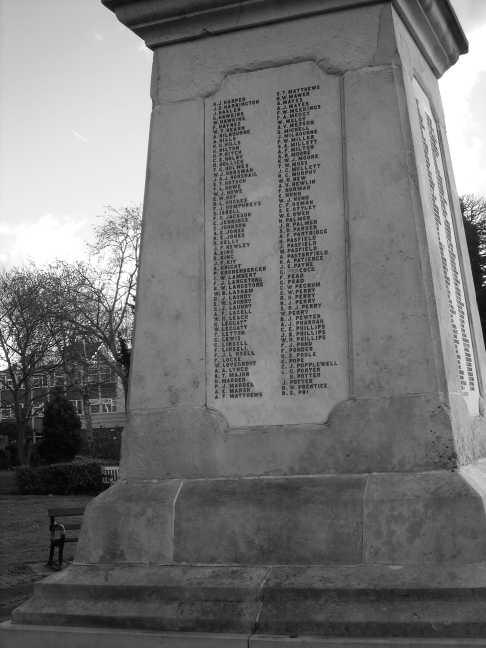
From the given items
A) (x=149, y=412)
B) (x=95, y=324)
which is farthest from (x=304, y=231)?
(x=95, y=324)

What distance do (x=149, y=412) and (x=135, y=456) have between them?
1.06ft

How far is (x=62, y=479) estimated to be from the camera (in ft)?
98.4

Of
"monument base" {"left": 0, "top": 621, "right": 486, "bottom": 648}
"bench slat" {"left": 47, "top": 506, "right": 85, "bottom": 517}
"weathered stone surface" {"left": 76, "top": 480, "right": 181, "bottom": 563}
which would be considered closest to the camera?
"monument base" {"left": 0, "top": 621, "right": 486, "bottom": 648}

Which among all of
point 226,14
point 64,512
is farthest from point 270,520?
point 64,512

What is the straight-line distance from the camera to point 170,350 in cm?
622

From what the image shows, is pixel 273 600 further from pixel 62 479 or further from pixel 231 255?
pixel 62 479

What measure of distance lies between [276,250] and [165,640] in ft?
8.71

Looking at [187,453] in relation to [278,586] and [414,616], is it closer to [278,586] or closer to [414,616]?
[278,586]

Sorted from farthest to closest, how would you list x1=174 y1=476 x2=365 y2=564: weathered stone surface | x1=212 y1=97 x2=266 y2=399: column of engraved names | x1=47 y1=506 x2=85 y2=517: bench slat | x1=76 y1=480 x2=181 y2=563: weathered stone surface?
x1=47 y1=506 x2=85 y2=517: bench slat
x1=212 y1=97 x2=266 y2=399: column of engraved names
x1=76 y1=480 x2=181 y2=563: weathered stone surface
x1=174 y1=476 x2=365 y2=564: weathered stone surface

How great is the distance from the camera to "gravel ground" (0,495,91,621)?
10.9 m

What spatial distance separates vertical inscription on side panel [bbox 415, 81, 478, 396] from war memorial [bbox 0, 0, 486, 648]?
0.15 ft

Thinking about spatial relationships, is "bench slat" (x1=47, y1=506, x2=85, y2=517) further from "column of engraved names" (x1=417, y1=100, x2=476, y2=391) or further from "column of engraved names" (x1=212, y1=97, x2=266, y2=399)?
"column of engraved names" (x1=417, y1=100, x2=476, y2=391)

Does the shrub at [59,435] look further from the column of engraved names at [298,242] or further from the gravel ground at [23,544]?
the column of engraved names at [298,242]

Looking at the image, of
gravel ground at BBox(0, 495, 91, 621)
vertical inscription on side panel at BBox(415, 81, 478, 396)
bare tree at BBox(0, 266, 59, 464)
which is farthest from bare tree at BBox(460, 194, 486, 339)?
bare tree at BBox(0, 266, 59, 464)
